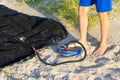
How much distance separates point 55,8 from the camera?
505 cm

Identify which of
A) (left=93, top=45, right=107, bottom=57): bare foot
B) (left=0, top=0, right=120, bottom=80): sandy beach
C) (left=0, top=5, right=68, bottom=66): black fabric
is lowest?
(left=0, top=0, right=120, bottom=80): sandy beach

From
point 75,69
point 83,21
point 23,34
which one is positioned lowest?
point 75,69

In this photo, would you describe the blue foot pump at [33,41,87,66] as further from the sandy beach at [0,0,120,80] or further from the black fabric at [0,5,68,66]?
the black fabric at [0,5,68,66]

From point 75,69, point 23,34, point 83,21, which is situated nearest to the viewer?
point 75,69

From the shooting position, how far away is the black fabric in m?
3.73

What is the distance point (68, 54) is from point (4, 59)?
0.72 metres

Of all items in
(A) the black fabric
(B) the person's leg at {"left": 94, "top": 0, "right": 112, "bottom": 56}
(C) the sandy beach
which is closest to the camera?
(C) the sandy beach

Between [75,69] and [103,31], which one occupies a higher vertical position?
[103,31]

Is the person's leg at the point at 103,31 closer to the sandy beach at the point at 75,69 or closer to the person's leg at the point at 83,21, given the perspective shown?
the sandy beach at the point at 75,69

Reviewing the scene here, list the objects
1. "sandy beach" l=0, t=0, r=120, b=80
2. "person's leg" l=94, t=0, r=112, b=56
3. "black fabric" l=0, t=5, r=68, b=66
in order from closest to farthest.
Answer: "sandy beach" l=0, t=0, r=120, b=80, "person's leg" l=94, t=0, r=112, b=56, "black fabric" l=0, t=5, r=68, b=66

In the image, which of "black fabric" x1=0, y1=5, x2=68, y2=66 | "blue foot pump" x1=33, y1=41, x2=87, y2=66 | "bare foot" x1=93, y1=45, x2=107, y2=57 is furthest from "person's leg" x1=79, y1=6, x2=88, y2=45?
"black fabric" x1=0, y1=5, x2=68, y2=66

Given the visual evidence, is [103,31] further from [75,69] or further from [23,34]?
[23,34]

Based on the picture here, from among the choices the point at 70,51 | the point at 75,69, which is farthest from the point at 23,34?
the point at 75,69

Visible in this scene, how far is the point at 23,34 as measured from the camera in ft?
13.5
